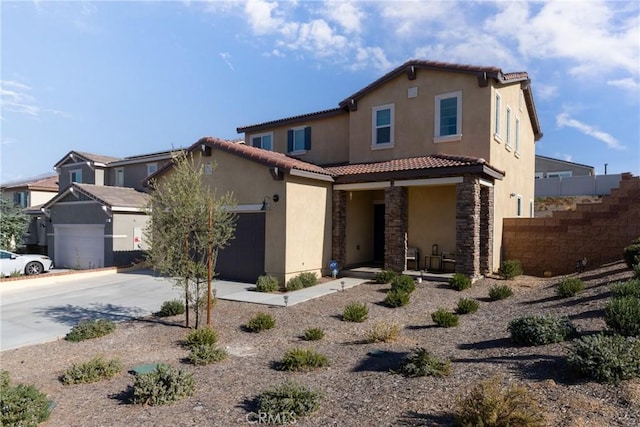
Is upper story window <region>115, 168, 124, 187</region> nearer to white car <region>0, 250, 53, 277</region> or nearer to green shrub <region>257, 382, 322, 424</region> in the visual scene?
white car <region>0, 250, 53, 277</region>

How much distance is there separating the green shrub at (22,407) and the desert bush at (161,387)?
43.8 inches

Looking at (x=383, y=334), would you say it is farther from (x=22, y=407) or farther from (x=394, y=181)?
(x=394, y=181)

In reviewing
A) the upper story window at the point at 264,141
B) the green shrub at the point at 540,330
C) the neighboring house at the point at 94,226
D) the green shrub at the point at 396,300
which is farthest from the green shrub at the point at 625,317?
the neighboring house at the point at 94,226

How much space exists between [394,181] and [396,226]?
1.62 metres

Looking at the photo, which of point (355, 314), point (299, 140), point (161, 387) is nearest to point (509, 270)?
point (355, 314)

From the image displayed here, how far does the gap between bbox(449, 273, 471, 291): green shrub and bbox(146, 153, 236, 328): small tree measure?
7.19m

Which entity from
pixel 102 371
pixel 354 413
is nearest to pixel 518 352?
pixel 354 413

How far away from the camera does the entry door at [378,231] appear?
1780 cm

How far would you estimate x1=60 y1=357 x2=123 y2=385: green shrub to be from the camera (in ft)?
21.9

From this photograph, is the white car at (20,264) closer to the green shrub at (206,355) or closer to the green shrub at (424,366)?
the green shrub at (206,355)

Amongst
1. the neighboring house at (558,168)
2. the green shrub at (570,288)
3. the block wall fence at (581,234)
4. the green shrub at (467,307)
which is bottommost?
the green shrub at (467,307)

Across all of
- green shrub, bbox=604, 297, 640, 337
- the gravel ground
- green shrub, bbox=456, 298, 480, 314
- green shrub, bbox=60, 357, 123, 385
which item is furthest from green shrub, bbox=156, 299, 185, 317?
green shrub, bbox=604, 297, 640, 337

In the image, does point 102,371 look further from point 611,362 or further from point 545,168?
point 545,168

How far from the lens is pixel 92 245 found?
21047 millimetres
